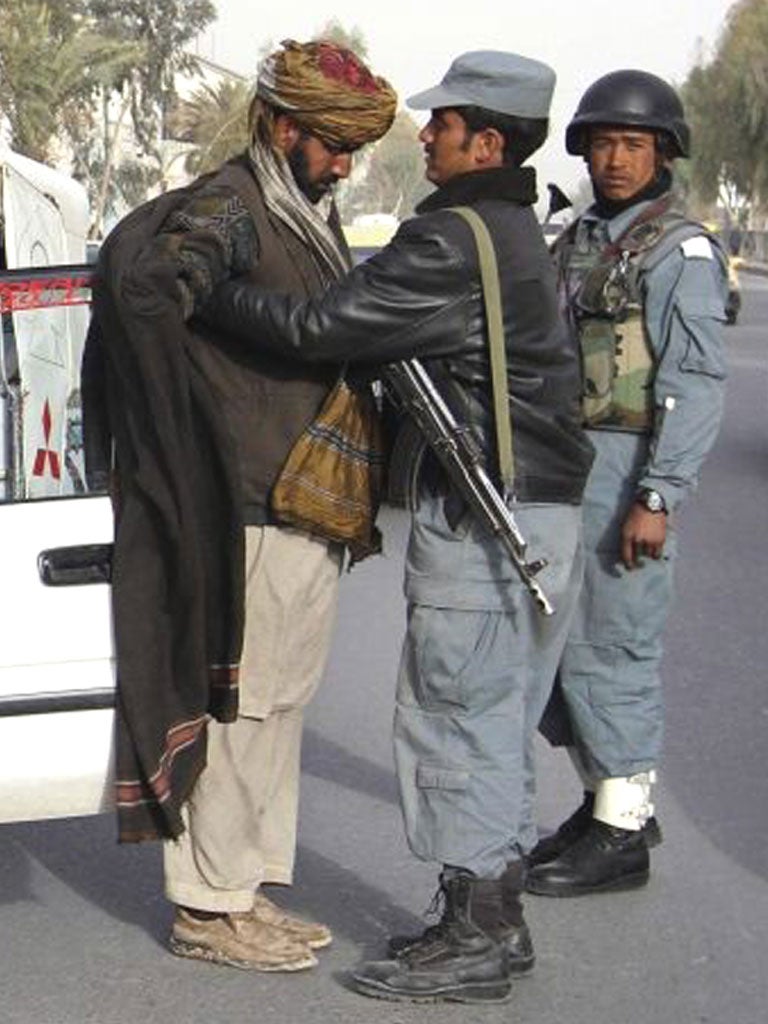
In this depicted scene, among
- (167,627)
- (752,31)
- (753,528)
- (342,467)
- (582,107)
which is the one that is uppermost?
(752,31)

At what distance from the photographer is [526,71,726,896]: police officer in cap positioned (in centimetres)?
445

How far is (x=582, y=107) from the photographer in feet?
15.0

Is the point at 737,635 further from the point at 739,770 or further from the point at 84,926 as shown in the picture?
the point at 84,926

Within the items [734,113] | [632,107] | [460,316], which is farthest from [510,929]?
[734,113]

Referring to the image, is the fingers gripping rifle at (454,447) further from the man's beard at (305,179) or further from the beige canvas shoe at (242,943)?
the beige canvas shoe at (242,943)

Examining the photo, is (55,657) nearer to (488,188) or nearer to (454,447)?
(454,447)

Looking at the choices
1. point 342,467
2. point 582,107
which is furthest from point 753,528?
point 342,467

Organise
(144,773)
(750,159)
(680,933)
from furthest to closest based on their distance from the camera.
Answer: (750,159), (680,933), (144,773)

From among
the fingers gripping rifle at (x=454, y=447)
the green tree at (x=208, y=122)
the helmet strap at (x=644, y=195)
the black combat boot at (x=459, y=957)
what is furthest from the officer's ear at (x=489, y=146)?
the green tree at (x=208, y=122)

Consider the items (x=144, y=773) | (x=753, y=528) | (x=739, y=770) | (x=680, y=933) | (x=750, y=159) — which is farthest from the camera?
(x=750, y=159)

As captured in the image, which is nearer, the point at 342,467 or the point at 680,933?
the point at 342,467

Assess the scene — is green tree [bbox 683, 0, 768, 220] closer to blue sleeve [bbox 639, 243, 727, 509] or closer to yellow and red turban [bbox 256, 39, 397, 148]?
blue sleeve [bbox 639, 243, 727, 509]

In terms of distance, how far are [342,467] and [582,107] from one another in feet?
3.66

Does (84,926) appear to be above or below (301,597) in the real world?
below
